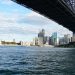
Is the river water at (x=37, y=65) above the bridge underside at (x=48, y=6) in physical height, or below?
below

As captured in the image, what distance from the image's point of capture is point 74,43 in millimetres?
134125

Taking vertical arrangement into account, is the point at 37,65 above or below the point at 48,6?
below

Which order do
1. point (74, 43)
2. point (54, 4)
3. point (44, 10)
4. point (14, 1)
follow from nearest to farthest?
point (14, 1) → point (54, 4) → point (44, 10) → point (74, 43)

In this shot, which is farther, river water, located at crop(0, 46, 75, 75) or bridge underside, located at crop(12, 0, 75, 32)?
bridge underside, located at crop(12, 0, 75, 32)

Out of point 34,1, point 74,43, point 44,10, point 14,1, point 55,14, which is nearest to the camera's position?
point 14,1

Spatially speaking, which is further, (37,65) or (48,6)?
(48,6)

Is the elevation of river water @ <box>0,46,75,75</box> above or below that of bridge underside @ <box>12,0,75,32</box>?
below

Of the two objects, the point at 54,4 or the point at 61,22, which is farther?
the point at 61,22

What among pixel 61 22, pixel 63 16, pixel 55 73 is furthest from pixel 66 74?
pixel 61 22

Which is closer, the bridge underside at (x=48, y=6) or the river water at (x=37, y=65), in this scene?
the river water at (x=37, y=65)

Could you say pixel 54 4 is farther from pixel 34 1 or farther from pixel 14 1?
pixel 14 1

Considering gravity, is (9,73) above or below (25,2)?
below

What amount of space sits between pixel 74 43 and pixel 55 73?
11293 centimetres

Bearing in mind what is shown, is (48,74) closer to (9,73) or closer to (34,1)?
(9,73)
